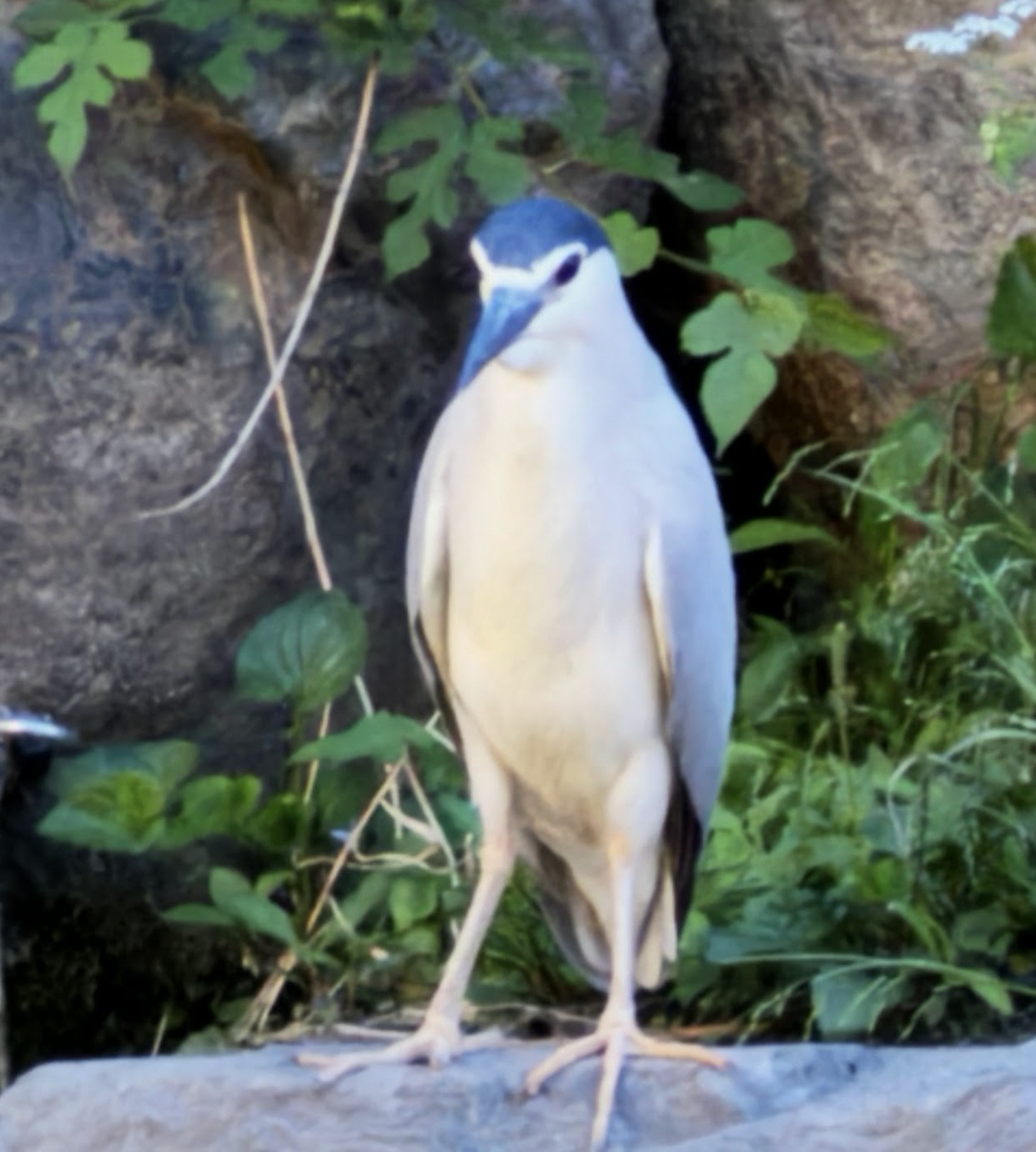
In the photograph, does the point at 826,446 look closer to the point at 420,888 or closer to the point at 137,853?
the point at 420,888

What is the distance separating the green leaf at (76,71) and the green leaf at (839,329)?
98 cm

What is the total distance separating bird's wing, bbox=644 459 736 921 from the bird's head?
209mm

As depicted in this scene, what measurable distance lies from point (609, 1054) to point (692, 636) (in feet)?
1.41

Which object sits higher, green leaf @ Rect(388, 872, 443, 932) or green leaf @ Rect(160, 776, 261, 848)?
green leaf @ Rect(160, 776, 261, 848)

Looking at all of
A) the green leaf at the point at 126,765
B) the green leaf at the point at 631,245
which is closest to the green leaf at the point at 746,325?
the green leaf at the point at 631,245

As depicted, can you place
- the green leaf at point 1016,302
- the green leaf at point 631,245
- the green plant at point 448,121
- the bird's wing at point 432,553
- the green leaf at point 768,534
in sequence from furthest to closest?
the green leaf at point 768,534 → the green leaf at point 1016,302 → the green leaf at point 631,245 → the green plant at point 448,121 → the bird's wing at point 432,553

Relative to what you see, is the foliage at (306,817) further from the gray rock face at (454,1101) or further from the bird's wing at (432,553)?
the gray rock face at (454,1101)

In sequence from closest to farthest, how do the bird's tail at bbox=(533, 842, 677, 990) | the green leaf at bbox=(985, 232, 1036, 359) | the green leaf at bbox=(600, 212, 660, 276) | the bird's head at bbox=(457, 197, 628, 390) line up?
1. the bird's head at bbox=(457, 197, 628, 390)
2. the bird's tail at bbox=(533, 842, 677, 990)
3. the green leaf at bbox=(600, 212, 660, 276)
4. the green leaf at bbox=(985, 232, 1036, 359)

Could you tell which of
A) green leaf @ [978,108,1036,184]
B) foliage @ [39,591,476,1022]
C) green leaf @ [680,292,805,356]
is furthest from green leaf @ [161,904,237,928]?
green leaf @ [978,108,1036,184]

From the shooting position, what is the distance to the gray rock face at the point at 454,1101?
206 cm

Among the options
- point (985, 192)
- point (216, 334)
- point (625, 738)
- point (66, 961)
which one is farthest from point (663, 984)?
point (985, 192)

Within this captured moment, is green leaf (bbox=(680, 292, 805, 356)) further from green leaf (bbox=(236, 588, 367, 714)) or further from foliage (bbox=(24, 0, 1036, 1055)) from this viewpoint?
green leaf (bbox=(236, 588, 367, 714))

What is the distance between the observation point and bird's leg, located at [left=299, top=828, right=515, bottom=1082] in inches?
85.2

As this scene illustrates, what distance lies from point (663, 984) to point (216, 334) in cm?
104
